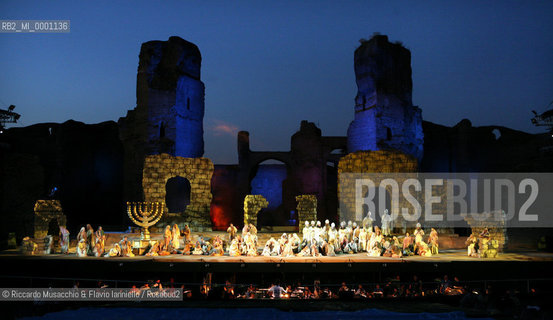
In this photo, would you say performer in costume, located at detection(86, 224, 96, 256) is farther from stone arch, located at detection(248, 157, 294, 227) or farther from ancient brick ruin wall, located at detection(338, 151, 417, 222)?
stone arch, located at detection(248, 157, 294, 227)

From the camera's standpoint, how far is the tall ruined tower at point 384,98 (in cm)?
2367

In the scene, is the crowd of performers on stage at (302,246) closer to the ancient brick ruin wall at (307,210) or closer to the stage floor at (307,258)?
the stage floor at (307,258)

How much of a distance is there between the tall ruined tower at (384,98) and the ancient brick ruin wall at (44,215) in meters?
16.7

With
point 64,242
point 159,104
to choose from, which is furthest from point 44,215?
point 159,104

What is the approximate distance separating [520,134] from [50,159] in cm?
3298

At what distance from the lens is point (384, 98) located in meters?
23.7

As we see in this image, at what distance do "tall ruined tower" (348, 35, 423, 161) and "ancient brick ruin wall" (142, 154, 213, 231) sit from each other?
10.9 meters

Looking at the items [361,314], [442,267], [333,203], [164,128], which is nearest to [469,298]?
[361,314]

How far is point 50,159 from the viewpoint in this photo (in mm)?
25953

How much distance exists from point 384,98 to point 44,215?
60.4 feet

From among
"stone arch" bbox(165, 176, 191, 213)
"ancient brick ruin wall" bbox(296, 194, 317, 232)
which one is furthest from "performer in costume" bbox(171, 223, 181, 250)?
"stone arch" bbox(165, 176, 191, 213)

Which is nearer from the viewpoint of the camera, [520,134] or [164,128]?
[164,128]

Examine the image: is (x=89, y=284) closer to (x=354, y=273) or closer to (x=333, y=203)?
(x=354, y=273)

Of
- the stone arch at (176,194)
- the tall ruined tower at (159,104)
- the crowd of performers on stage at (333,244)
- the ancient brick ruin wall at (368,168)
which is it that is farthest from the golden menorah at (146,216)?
the ancient brick ruin wall at (368,168)
